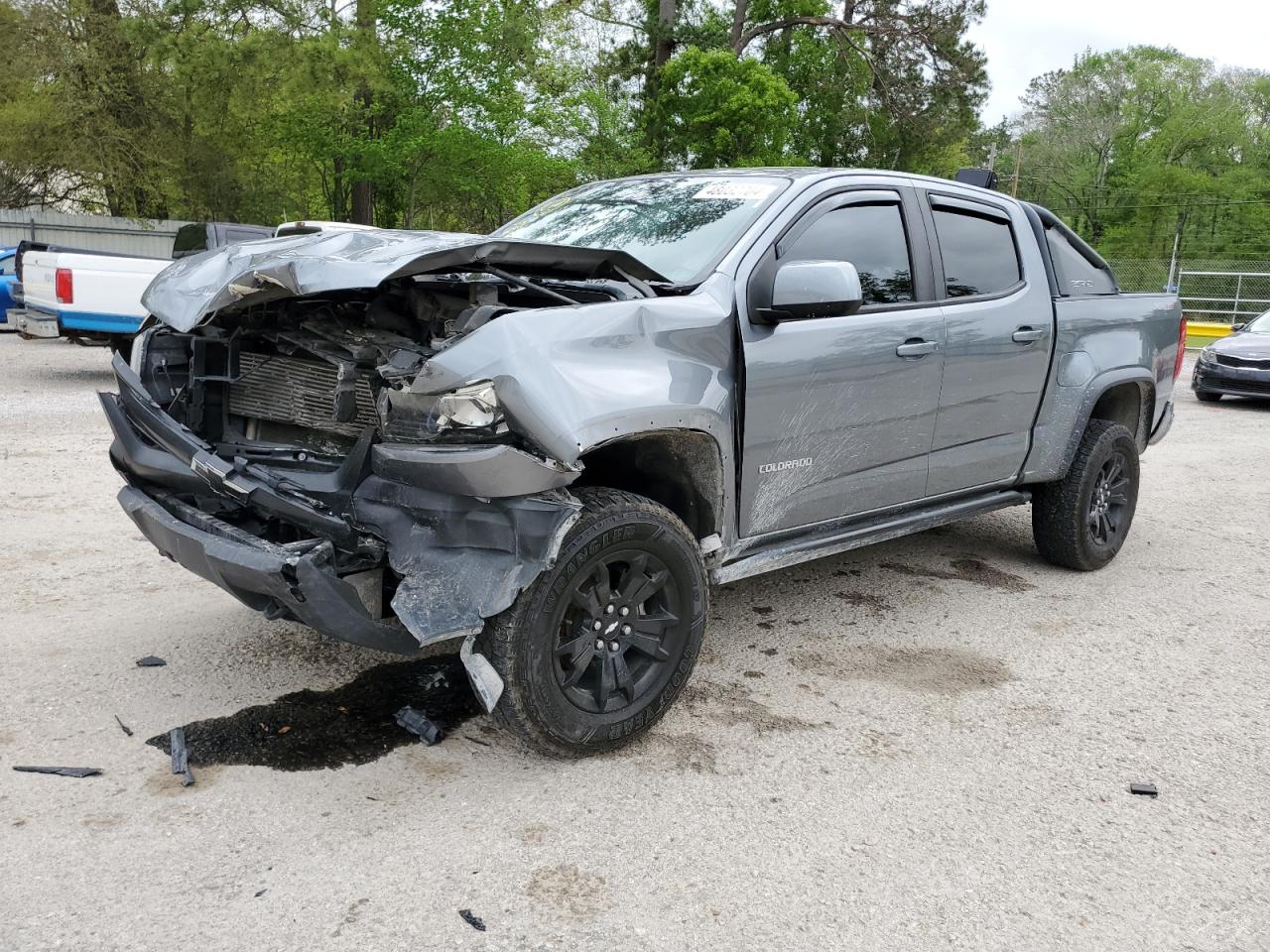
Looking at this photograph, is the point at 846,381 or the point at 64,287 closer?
the point at 846,381

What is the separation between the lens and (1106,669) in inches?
169

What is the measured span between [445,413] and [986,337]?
8.99 feet

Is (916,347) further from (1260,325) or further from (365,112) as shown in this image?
(365,112)

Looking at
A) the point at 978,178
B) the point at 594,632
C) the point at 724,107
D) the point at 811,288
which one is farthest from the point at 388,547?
the point at 724,107

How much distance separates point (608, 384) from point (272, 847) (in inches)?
63.1

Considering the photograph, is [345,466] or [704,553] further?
[704,553]

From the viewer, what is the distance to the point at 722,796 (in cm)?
312

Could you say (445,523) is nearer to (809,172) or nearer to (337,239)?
(337,239)

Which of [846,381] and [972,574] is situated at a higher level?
[846,381]

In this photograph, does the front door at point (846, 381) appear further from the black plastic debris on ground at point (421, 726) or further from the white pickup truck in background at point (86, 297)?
the white pickup truck in background at point (86, 297)

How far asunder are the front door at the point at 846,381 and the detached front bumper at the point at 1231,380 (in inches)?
460

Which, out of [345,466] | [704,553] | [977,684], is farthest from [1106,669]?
[345,466]

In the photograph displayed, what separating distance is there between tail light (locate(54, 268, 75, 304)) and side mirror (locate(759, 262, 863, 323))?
9723 mm

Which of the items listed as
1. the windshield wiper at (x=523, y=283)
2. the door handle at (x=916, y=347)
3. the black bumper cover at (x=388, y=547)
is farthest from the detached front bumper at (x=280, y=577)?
the door handle at (x=916, y=347)
